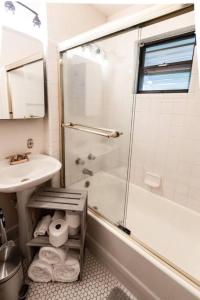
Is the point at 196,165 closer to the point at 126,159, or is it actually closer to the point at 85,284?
the point at 126,159

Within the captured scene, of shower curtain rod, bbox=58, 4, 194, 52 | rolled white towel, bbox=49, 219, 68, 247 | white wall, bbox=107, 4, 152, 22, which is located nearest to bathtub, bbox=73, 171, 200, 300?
rolled white towel, bbox=49, 219, 68, 247

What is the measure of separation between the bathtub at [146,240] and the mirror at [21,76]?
0.86 meters

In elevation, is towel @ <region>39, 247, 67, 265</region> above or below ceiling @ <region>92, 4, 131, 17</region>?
below

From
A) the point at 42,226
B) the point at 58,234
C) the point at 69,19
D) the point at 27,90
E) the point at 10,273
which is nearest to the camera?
the point at 10,273

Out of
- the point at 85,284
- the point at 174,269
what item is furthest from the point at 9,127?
the point at 174,269

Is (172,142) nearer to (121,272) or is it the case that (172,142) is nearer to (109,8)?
(121,272)

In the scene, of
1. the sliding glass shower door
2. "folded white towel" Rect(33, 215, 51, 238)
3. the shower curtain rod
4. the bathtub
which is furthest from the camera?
the sliding glass shower door

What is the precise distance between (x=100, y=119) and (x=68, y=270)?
1259mm

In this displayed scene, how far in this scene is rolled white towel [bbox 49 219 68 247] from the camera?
1.16 m

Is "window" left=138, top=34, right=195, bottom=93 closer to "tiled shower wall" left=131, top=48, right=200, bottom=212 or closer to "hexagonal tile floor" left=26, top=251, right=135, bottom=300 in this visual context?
"tiled shower wall" left=131, top=48, right=200, bottom=212

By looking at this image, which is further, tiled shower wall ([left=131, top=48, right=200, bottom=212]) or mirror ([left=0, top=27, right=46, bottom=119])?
tiled shower wall ([left=131, top=48, right=200, bottom=212])

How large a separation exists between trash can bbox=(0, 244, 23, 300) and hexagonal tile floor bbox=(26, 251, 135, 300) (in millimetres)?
156

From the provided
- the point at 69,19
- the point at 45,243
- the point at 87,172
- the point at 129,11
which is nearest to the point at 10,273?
the point at 45,243

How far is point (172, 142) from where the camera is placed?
1609 millimetres
